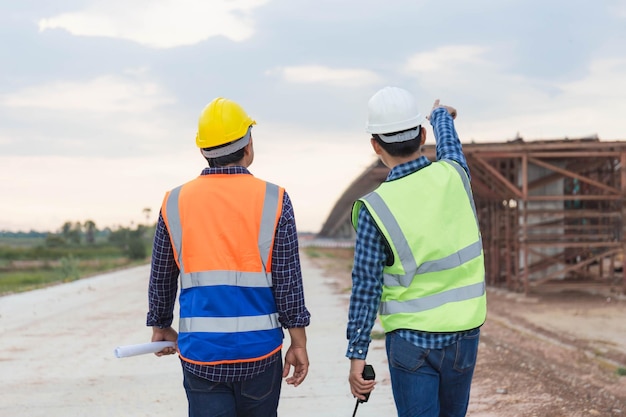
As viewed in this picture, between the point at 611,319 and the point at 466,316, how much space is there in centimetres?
1151

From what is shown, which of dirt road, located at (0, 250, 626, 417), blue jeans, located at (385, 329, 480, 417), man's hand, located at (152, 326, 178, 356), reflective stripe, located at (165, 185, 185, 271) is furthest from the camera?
dirt road, located at (0, 250, 626, 417)

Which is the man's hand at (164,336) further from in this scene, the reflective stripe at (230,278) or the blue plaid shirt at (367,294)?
the blue plaid shirt at (367,294)

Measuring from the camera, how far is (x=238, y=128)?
305 cm

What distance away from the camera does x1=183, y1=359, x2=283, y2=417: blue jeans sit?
2889 mm

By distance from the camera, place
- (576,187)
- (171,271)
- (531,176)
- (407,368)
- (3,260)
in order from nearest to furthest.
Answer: (407,368) → (171,271) → (531,176) → (576,187) → (3,260)

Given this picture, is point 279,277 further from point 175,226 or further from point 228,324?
point 175,226

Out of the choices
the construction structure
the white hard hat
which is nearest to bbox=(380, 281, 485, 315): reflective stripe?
the white hard hat

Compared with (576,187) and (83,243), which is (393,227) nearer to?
(576,187)

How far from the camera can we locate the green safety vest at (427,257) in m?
2.75

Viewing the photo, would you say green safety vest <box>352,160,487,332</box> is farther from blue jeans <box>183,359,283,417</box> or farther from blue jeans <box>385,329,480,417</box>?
blue jeans <box>183,359,283,417</box>

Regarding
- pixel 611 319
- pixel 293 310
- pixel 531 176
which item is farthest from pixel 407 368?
pixel 531 176

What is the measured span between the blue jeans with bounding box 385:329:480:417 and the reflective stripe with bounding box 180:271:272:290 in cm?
54

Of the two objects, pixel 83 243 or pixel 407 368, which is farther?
pixel 83 243

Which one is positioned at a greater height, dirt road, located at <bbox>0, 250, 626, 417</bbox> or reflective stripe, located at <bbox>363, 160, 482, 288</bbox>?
reflective stripe, located at <bbox>363, 160, 482, 288</bbox>
